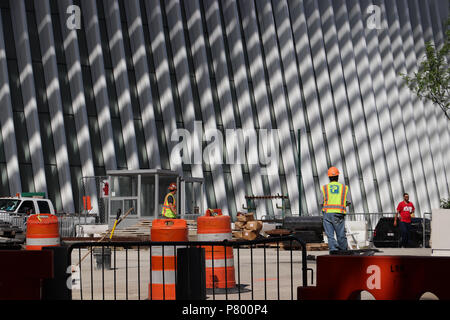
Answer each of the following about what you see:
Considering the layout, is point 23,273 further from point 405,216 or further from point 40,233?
point 405,216

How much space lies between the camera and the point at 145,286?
14594 millimetres

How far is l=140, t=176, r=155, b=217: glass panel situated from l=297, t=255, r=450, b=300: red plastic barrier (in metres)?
25.3

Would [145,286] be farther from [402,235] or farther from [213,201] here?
[213,201]

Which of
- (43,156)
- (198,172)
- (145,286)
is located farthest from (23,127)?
(145,286)

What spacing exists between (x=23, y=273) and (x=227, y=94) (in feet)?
143

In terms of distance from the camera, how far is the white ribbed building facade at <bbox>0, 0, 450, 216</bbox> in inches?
1710

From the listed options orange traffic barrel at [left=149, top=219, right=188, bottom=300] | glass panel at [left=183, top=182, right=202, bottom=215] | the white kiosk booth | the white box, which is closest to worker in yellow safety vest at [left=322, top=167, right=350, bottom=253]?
the white box

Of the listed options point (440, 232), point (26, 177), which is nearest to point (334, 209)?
point (440, 232)

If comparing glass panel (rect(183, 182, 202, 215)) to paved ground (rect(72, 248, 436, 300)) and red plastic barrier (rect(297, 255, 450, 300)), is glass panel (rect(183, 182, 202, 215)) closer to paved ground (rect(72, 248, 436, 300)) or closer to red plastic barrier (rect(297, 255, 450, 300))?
paved ground (rect(72, 248, 436, 300))

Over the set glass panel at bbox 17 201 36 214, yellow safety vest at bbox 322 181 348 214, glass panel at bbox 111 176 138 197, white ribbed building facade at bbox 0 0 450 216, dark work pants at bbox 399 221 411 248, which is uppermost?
white ribbed building facade at bbox 0 0 450 216

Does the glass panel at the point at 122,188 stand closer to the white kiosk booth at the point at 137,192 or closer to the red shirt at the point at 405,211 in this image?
the white kiosk booth at the point at 137,192

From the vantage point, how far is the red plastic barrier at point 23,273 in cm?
751

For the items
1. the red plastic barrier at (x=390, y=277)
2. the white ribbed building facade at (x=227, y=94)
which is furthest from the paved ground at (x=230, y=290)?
the white ribbed building facade at (x=227, y=94)

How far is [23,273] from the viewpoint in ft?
24.7
